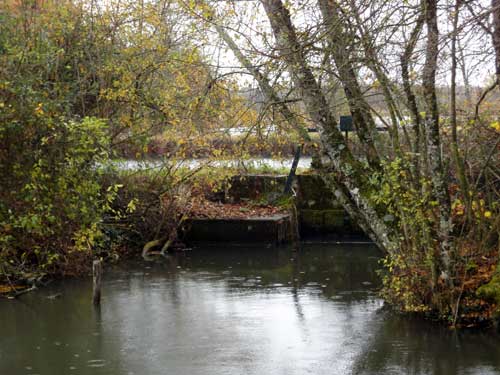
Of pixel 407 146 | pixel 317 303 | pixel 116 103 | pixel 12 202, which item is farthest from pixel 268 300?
pixel 116 103

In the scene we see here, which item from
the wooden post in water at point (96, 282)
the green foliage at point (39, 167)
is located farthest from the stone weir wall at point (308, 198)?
the wooden post in water at point (96, 282)

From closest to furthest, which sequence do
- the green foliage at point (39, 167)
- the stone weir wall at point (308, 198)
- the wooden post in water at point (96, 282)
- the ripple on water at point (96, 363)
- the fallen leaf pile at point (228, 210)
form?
the ripple on water at point (96, 363) < the wooden post in water at point (96, 282) < the green foliage at point (39, 167) < the fallen leaf pile at point (228, 210) < the stone weir wall at point (308, 198)

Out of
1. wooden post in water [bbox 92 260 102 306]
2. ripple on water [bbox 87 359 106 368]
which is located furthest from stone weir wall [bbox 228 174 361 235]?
ripple on water [bbox 87 359 106 368]

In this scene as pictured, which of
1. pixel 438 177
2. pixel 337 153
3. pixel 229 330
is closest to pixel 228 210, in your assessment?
pixel 337 153

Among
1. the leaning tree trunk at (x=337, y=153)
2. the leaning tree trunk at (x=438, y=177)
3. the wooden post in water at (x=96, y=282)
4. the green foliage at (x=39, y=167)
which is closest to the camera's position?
the leaning tree trunk at (x=438, y=177)

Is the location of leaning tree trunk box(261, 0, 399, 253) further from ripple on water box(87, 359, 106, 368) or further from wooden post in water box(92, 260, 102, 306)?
ripple on water box(87, 359, 106, 368)

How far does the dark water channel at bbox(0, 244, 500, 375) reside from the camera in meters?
11.0

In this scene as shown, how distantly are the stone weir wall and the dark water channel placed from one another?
3.75 m

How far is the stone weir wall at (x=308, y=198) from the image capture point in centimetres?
2141

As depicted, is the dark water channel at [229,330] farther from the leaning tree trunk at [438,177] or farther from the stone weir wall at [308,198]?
the stone weir wall at [308,198]

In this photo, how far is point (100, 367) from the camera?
10.9 m

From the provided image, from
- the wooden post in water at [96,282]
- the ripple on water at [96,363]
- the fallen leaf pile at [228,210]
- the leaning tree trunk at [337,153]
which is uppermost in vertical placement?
the leaning tree trunk at [337,153]

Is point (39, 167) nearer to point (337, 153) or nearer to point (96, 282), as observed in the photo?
point (96, 282)

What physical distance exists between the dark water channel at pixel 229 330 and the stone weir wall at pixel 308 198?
3.75 m
